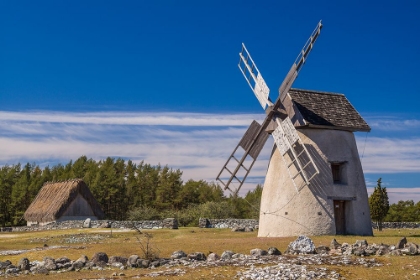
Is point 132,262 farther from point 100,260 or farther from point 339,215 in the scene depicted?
point 339,215

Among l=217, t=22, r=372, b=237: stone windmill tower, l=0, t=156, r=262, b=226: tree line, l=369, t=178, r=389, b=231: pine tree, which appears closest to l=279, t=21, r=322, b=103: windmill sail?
l=217, t=22, r=372, b=237: stone windmill tower

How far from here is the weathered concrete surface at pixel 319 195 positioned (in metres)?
30.0

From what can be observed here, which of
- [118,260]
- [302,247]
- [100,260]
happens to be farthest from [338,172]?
[100,260]

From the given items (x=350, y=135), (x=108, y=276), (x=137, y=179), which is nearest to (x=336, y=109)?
(x=350, y=135)

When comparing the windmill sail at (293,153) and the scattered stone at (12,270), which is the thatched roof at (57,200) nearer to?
the windmill sail at (293,153)

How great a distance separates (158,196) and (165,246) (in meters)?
45.4

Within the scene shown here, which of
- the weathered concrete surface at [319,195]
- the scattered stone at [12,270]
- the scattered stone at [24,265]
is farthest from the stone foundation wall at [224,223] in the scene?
the scattered stone at [12,270]

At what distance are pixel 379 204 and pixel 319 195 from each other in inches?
721

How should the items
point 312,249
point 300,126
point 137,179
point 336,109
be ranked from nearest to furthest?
point 312,249, point 300,126, point 336,109, point 137,179

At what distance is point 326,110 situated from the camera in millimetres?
32250

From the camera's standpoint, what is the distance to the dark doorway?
1233 inches

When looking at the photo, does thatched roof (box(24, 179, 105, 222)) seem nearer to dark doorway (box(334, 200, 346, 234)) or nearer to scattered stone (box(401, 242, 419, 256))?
dark doorway (box(334, 200, 346, 234))

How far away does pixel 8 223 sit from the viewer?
242 feet

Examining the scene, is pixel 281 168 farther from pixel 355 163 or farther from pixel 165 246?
pixel 165 246
